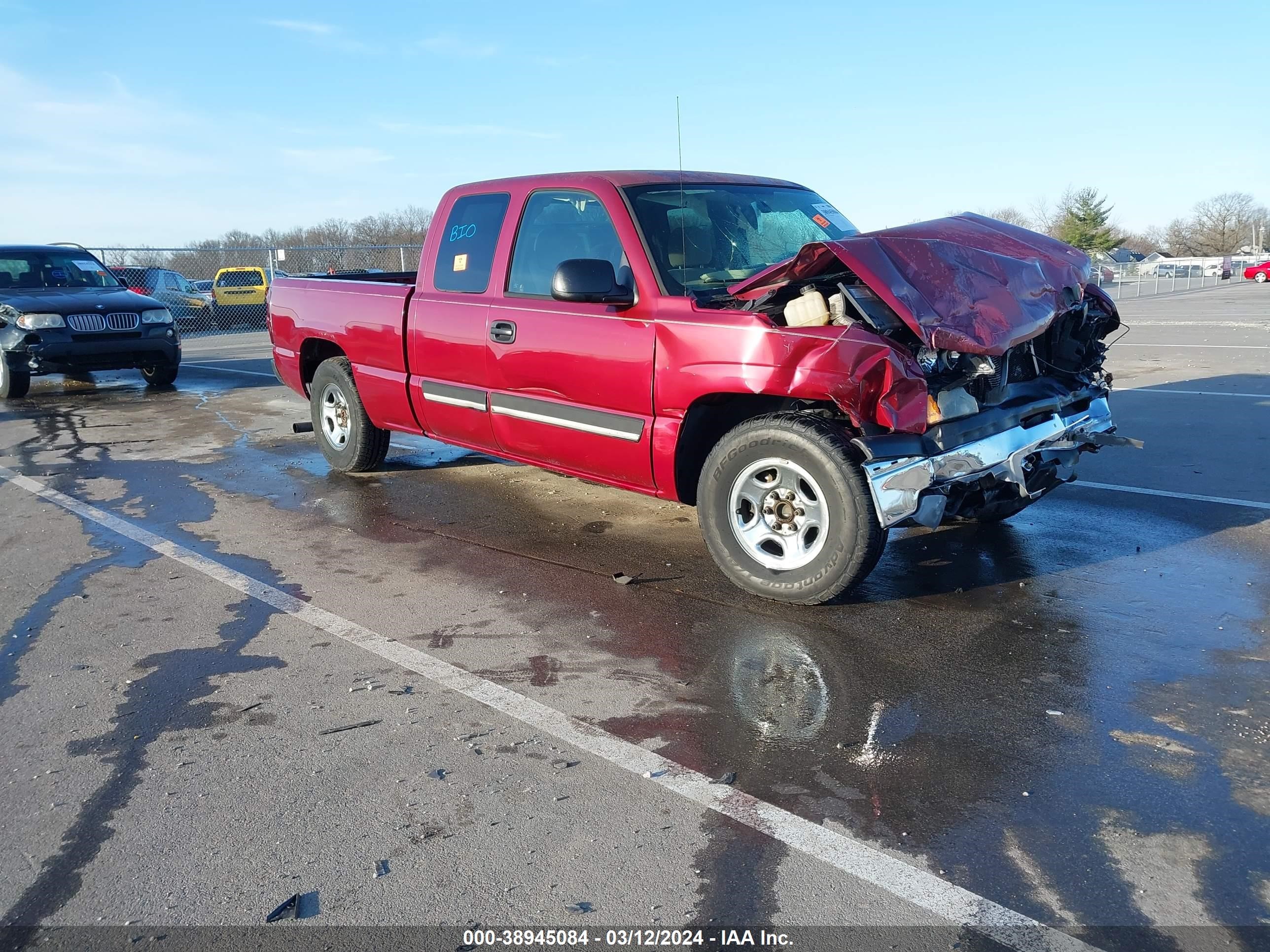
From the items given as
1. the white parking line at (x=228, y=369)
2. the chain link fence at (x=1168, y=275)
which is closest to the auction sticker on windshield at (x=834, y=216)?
the white parking line at (x=228, y=369)

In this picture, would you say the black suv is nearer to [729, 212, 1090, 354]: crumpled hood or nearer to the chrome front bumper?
[729, 212, 1090, 354]: crumpled hood

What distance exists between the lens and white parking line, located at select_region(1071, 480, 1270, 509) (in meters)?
6.26

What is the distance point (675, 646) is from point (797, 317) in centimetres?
147

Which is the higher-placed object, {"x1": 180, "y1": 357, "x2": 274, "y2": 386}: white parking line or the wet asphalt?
{"x1": 180, "y1": 357, "x2": 274, "y2": 386}: white parking line

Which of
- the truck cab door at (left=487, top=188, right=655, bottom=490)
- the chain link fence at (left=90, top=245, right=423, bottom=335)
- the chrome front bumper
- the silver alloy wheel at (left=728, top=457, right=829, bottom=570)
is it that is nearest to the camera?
the chrome front bumper

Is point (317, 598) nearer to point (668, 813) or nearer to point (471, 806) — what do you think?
point (471, 806)

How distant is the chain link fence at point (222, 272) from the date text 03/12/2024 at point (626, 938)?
21.2 meters

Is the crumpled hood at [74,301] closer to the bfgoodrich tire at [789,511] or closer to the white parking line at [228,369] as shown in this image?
the white parking line at [228,369]

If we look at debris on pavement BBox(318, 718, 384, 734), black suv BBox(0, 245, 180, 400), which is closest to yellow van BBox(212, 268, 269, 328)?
black suv BBox(0, 245, 180, 400)

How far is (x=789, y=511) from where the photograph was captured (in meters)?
4.60

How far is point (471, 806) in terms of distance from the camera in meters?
3.00

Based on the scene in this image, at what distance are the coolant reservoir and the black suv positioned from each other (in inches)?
391

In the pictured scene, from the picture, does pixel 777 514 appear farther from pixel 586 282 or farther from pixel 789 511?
pixel 586 282

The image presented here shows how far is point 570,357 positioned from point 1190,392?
8139mm
